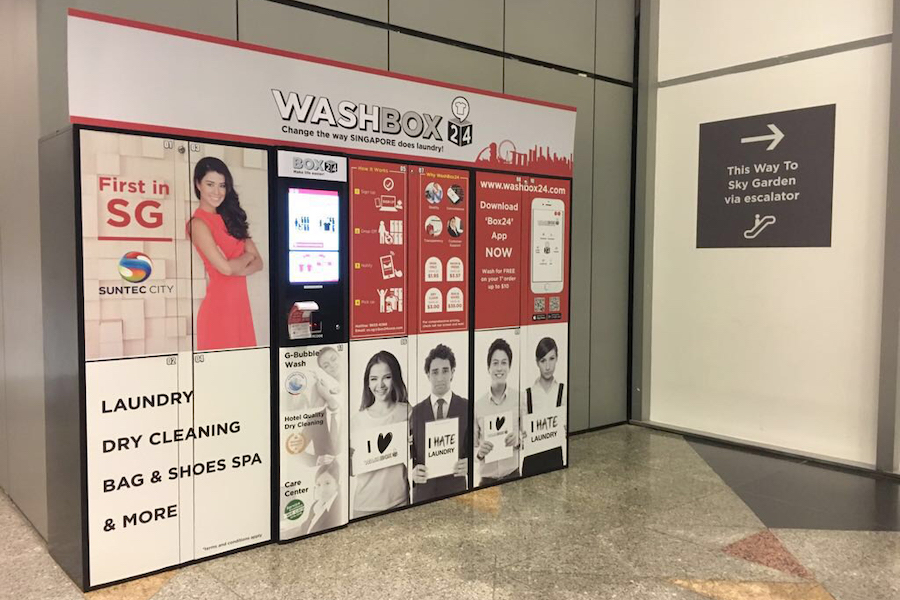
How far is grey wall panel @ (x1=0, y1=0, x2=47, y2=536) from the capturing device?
382 centimetres

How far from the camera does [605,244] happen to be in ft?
22.7

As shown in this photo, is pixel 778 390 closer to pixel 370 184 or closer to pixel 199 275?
pixel 370 184

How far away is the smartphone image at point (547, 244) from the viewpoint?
512 cm

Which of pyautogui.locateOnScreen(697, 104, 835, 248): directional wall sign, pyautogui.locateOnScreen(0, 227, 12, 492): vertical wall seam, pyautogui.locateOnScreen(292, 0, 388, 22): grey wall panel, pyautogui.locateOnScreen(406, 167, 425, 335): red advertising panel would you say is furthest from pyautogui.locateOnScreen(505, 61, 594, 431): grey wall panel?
pyautogui.locateOnScreen(0, 227, 12, 492): vertical wall seam

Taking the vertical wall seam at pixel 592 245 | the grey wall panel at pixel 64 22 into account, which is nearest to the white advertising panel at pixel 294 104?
the grey wall panel at pixel 64 22

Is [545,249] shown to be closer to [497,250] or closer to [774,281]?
[497,250]

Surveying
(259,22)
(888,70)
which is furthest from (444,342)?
(888,70)

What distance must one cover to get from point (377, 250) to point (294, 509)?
5.21ft

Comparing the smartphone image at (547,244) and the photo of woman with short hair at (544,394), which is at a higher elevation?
the smartphone image at (547,244)

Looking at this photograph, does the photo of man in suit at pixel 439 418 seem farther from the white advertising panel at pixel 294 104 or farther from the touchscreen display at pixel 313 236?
the white advertising panel at pixel 294 104

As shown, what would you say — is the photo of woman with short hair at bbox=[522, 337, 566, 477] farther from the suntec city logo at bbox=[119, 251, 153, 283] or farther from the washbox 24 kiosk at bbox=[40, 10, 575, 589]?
the suntec city logo at bbox=[119, 251, 153, 283]

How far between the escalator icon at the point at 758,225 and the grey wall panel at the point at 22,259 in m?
5.52

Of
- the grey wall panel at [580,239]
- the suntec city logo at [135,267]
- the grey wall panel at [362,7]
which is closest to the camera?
the suntec city logo at [135,267]

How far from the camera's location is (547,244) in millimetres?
5203
